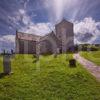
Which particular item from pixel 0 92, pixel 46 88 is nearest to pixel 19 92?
pixel 0 92

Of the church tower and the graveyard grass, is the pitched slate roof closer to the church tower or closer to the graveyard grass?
the church tower

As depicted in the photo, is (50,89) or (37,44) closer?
(50,89)

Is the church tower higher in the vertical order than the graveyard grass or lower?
higher

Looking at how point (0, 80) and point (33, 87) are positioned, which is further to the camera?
point (0, 80)

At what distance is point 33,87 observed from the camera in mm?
11812

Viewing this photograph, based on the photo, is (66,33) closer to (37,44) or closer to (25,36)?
(37,44)

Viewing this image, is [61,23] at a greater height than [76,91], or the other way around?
[61,23]

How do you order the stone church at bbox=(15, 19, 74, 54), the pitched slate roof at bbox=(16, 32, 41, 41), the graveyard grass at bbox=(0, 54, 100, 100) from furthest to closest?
the pitched slate roof at bbox=(16, 32, 41, 41) → the stone church at bbox=(15, 19, 74, 54) → the graveyard grass at bbox=(0, 54, 100, 100)

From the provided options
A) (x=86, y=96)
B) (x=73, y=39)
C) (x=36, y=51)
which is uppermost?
(x=73, y=39)

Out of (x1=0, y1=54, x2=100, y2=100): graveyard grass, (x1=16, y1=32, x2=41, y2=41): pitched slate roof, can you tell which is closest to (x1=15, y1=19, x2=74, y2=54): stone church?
(x1=16, y1=32, x2=41, y2=41): pitched slate roof

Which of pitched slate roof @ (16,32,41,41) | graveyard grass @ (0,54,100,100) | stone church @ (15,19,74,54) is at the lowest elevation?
graveyard grass @ (0,54,100,100)

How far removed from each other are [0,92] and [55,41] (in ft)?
158

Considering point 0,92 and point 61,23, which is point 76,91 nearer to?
point 0,92

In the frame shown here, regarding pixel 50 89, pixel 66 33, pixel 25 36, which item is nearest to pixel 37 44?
pixel 25 36
